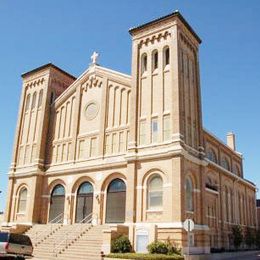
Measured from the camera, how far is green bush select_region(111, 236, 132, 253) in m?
25.0

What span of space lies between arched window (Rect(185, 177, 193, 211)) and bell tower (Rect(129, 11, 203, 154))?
3.03 m

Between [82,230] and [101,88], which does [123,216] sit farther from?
[101,88]

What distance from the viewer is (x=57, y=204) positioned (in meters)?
34.8

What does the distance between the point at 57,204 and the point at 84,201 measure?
139 inches

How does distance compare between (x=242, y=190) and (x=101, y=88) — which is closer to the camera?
(x=101, y=88)

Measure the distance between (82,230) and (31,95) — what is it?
1872cm

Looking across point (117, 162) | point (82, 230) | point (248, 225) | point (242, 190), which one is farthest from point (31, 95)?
point (248, 225)

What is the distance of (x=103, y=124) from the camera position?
3378cm

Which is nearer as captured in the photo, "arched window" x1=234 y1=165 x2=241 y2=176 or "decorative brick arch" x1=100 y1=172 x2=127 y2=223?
"decorative brick arch" x1=100 y1=172 x2=127 y2=223

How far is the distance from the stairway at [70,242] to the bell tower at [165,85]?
7956 mm

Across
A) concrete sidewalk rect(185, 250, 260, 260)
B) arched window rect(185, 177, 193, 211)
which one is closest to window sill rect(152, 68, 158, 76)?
arched window rect(185, 177, 193, 211)

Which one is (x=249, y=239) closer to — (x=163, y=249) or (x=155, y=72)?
(x=163, y=249)

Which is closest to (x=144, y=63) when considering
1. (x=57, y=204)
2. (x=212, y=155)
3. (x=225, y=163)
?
(x=212, y=155)

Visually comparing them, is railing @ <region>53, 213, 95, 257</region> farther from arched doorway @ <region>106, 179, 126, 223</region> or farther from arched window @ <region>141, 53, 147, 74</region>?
arched window @ <region>141, 53, 147, 74</region>
